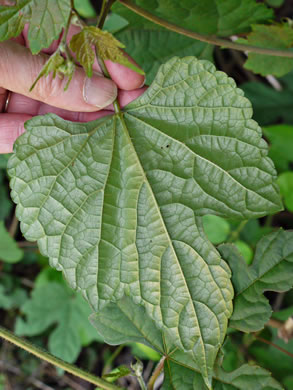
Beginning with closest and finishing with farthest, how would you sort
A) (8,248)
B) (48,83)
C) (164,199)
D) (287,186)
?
(164,199), (48,83), (287,186), (8,248)

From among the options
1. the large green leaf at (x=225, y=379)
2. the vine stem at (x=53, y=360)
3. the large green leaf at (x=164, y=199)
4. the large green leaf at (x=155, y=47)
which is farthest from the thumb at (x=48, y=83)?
the large green leaf at (x=225, y=379)

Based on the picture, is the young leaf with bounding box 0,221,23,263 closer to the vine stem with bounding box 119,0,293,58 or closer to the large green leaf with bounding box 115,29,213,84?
the large green leaf with bounding box 115,29,213,84

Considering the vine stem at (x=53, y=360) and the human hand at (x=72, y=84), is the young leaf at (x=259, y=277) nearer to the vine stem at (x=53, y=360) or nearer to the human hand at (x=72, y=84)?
the vine stem at (x=53, y=360)

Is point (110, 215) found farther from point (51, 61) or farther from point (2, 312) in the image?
point (2, 312)

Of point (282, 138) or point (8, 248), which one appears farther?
point (8, 248)

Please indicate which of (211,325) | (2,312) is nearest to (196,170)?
(211,325)

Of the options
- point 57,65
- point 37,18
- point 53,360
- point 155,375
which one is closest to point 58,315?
point 53,360

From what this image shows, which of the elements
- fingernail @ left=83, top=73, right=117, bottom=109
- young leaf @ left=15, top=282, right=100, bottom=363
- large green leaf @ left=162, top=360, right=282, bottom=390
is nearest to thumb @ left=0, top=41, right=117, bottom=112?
fingernail @ left=83, top=73, right=117, bottom=109

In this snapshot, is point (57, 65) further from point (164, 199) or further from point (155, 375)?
point (155, 375)
